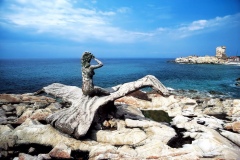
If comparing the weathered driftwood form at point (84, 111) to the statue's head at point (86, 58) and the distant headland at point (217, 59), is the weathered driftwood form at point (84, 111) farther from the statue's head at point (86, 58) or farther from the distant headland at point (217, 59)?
the distant headland at point (217, 59)

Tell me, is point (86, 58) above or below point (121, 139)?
above

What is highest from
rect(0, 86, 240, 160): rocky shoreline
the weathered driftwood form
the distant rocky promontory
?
the distant rocky promontory

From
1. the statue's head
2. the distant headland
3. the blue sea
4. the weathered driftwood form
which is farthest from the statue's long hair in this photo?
the distant headland

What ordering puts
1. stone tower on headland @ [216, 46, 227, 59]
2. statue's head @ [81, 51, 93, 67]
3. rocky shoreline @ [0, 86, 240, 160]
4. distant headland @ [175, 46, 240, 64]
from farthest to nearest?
stone tower on headland @ [216, 46, 227, 59]
distant headland @ [175, 46, 240, 64]
statue's head @ [81, 51, 93, 67]
rocky shoreline @ [0, 86, 240, 160]

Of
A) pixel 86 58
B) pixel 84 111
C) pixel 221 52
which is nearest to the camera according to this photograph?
pixel 84 111

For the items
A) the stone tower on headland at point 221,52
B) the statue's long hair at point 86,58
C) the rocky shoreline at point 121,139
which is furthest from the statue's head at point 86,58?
the stone tower on headland at point 221,52

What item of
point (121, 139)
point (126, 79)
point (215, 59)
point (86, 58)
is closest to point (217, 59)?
point (215, 59)

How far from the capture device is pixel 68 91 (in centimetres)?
1435

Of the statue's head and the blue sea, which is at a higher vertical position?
the statue's head

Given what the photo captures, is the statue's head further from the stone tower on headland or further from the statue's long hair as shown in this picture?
the stone tower on headland

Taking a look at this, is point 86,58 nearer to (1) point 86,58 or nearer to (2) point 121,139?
(1) point 86,58

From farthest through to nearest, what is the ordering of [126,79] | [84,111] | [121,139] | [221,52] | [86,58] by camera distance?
1. [221,52]
2. [126,79]
3. [86,58]
4. [84,111]
5. [121,139]

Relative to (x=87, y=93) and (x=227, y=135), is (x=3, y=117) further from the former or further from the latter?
(x=227, y=135)

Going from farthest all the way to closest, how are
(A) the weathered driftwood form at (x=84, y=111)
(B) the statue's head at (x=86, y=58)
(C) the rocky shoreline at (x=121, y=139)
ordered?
(B) the statue's head at (x=86, y=58), (A) the weathered driftwood form at (x=84, y=111), (C) the rocky shoreline at (x=121, y=139)
